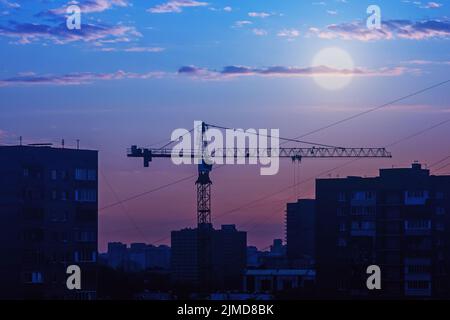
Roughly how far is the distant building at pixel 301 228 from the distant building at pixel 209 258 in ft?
22.4

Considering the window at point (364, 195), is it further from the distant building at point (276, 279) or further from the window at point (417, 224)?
the distant building at point (276, 279)

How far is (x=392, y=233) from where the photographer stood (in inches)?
2899

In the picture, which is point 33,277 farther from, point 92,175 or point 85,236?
point 92,175

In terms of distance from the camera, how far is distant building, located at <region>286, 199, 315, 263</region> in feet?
463

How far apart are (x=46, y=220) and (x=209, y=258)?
50973mm

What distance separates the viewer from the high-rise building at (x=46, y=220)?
56.8 m

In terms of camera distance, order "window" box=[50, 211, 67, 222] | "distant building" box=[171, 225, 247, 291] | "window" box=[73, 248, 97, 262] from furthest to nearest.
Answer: "distant building" box=[171, 225, 247, 291] → "window" box=[73, 248, 97, 262] → "window" box=[50, 211, 67, 222]

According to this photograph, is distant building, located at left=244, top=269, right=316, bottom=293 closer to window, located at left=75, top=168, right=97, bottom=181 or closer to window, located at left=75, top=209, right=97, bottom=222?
window, located at left=75, top=209, right=97, bottom=222

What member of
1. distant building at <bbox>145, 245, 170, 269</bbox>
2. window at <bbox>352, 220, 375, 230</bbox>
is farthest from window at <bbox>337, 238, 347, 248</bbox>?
distant building at <bbox>145, 245, 170, 269</bbox>

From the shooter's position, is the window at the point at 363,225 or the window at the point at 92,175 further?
the window at the point at 363,225

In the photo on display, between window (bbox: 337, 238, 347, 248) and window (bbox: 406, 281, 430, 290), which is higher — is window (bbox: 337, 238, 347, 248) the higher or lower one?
the higher one

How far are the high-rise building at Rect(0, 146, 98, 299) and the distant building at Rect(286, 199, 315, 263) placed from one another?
259 feet

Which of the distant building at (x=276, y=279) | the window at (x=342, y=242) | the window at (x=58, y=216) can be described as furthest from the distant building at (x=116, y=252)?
the window at (x=58, y=216)

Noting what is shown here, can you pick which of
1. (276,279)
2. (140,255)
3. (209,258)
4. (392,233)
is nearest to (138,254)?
(140,255)
